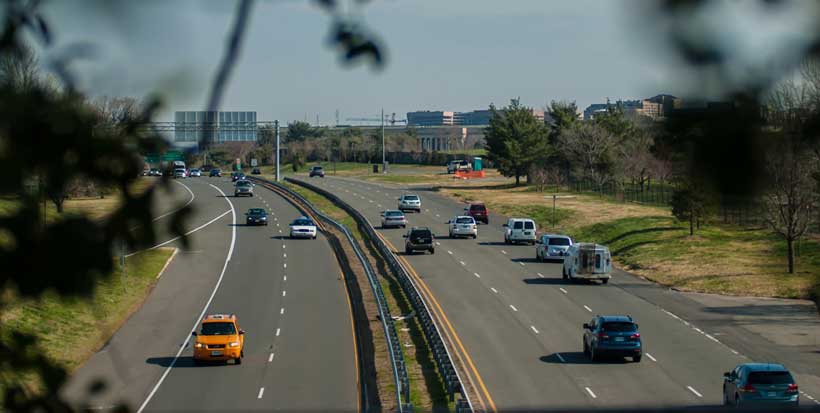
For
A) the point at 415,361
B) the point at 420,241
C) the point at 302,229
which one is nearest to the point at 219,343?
the point at 415,361

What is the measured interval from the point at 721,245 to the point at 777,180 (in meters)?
43.6

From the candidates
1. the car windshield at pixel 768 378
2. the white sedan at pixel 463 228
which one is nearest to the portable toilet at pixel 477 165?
the white sedan at pixel 463 228

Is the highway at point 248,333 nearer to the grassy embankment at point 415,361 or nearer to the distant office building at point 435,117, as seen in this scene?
the grassy embankment at point 415,361

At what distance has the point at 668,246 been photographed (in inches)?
1896

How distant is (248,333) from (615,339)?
11545 mm

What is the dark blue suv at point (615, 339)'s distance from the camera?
24.8 meters

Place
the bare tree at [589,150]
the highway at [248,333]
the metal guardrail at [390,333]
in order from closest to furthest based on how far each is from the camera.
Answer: the metal guardrail at [390,333] < the highway at [248,333] < the bare tree at [589,150]

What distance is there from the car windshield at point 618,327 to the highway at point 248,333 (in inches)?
253

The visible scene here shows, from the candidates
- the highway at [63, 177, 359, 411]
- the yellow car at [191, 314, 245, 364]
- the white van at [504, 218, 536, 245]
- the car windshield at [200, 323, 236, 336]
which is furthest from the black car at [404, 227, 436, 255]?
the car windshield at [200, 323, 236, 336]

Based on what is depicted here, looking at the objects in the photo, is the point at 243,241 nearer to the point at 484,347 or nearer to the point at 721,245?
the point at 721,245

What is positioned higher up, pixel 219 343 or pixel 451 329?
pixel 219 343

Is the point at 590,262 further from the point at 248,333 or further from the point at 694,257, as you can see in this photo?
the point at 248,333

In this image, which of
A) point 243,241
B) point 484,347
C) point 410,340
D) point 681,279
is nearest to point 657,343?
point 484,347

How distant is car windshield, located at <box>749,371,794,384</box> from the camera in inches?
773
